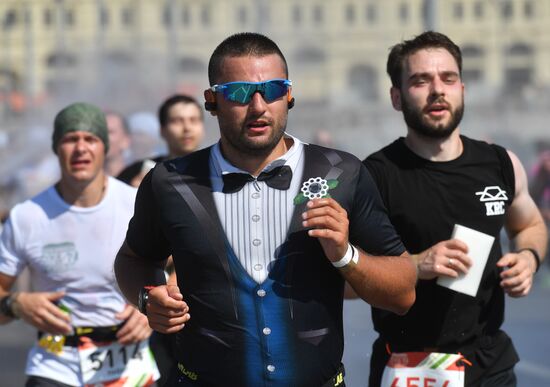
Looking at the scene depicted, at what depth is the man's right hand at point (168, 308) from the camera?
337 cm

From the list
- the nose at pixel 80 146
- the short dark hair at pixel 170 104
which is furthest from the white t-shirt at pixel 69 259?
the short dark hair at pixel 170 104

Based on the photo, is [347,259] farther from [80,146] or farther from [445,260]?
[80,146]

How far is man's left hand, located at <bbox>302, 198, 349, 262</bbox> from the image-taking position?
3.25 m

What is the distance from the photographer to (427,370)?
14.8ft

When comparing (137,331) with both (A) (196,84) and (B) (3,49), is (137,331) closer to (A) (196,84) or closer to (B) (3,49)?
(A) (196,84)

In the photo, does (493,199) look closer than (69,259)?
Yes

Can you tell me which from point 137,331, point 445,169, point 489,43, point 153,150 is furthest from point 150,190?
point 489,43

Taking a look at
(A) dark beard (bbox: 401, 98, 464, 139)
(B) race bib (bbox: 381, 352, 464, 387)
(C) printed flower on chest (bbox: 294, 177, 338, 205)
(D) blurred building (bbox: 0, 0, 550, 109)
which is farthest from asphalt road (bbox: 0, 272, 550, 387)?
(D) blurred building (bbox: 0, 0, 550, 109)

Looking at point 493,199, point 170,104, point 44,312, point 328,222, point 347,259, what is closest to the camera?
point 328,222

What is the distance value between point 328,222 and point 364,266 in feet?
0.76

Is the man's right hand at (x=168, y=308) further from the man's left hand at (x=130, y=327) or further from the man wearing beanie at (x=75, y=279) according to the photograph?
the man's left hand at (x=130, y=327)

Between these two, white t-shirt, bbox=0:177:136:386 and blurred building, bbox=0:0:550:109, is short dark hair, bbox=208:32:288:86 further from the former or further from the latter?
blurred building, bbox=0:0:550:109

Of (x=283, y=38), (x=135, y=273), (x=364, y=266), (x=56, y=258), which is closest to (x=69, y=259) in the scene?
(x=56, y=258)

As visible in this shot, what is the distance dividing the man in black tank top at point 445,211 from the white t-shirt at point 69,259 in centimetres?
129
